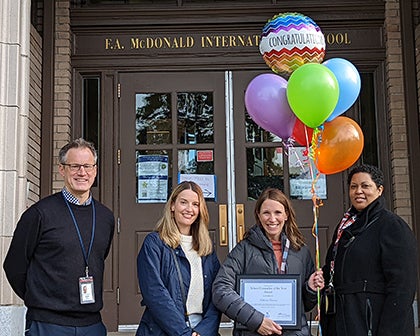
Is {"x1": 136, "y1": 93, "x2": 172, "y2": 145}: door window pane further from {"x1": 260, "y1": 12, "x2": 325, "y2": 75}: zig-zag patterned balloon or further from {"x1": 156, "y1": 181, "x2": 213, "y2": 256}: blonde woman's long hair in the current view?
{"x1": 156, "y1": 181, "x2": 213, "y2": 256}: blonde woman's long hair

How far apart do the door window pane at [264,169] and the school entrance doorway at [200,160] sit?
0.4 inches

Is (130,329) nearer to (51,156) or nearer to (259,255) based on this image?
(51,156)

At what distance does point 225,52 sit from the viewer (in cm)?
737

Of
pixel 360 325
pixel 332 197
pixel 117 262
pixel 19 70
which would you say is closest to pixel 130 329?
pixel 117 262

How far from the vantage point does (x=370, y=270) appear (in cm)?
394

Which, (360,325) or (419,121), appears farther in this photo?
(419,121)

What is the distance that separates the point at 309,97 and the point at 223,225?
123 inches

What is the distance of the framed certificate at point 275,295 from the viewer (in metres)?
3.90

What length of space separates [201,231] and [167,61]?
3613 millimetres

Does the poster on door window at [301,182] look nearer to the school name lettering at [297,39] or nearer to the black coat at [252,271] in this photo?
the school name lettering at [297,39]

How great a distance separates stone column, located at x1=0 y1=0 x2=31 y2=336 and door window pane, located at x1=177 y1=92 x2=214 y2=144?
222 centimetres

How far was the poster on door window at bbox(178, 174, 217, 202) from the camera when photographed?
23.3 ft

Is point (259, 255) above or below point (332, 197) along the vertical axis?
below

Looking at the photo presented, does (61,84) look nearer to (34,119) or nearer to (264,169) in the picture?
(34,119)
